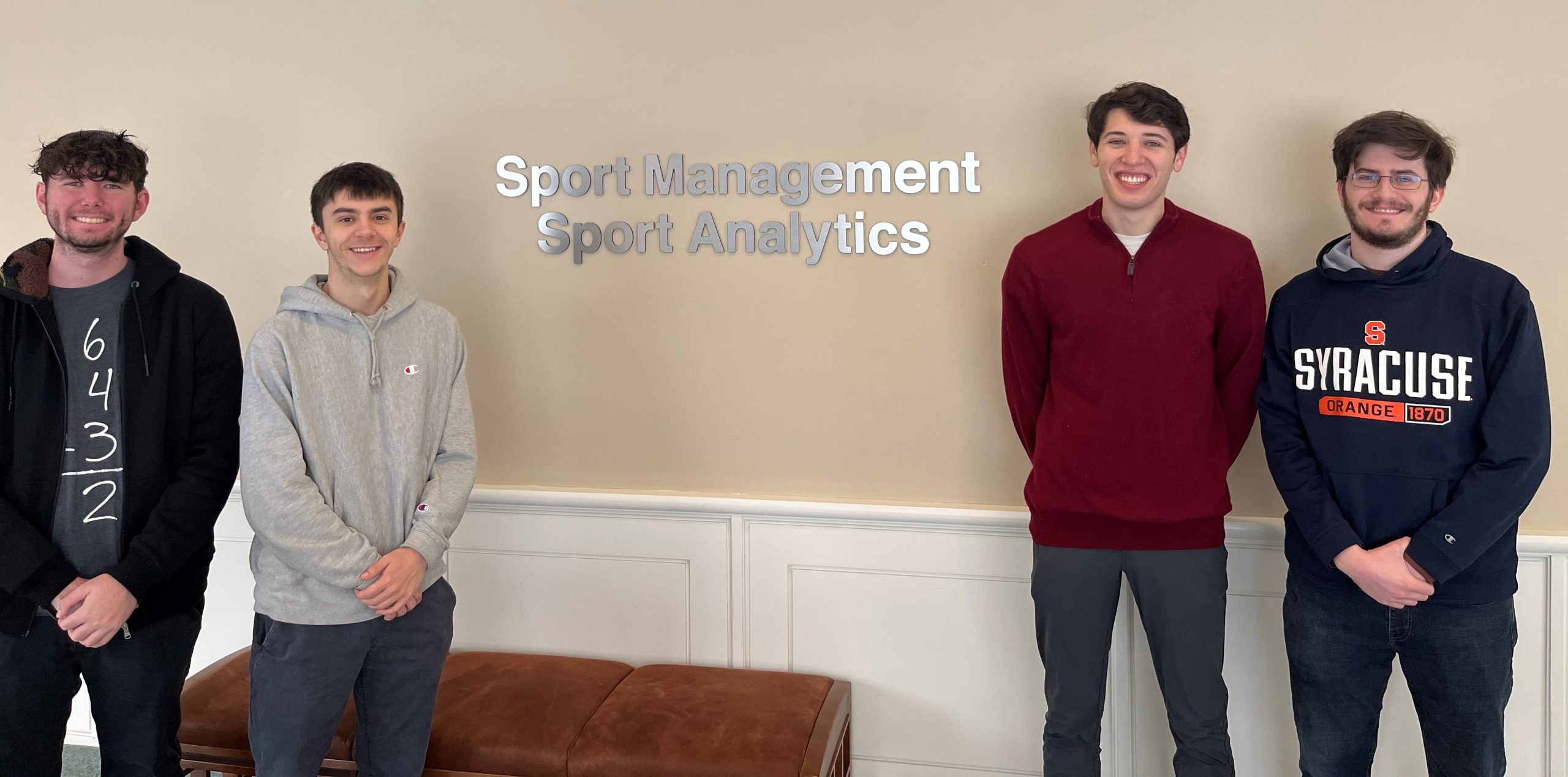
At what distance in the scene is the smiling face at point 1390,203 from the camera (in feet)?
6.64

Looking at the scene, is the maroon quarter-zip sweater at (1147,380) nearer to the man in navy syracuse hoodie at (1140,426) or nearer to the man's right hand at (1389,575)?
the man in navy syracuse hoodie at (1140,426)

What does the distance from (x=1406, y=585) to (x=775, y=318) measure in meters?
1.61

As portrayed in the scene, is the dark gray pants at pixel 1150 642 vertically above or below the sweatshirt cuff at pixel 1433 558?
below

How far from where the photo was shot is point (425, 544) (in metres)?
2.09

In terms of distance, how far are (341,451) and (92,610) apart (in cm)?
56

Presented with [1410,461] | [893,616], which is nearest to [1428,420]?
[1410,461]

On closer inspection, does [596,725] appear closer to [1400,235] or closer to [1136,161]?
[1136,161]

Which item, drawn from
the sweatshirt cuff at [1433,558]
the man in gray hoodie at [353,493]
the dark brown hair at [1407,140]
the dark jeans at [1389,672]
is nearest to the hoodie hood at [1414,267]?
the dark brown hair at [1407,140]

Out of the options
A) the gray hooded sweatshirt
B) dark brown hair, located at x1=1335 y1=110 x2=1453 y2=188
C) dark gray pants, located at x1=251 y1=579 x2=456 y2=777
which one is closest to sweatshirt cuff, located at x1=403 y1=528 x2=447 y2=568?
the gray hooded sweatshirt

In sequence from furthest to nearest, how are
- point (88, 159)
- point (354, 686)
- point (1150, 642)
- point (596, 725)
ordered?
point (596, 725) < point (1150, 642) < point (354, 686) < point (88, 159)

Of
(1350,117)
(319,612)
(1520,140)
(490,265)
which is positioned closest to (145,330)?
(319,612)

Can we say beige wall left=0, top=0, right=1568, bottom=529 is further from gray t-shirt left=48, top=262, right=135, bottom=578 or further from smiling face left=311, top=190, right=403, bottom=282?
gray t-shirt left=48, top=262, right=135, bottom=578

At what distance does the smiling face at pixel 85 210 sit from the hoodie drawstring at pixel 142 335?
106mm

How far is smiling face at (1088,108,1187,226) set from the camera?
217 centimetres
